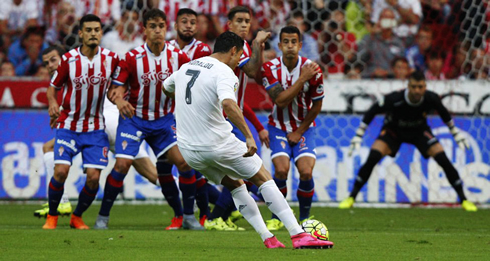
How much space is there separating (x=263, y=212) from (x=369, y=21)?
374 centimetres

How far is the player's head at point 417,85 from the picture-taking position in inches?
407

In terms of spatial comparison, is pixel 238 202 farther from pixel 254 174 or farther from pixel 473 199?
pixel 473 199

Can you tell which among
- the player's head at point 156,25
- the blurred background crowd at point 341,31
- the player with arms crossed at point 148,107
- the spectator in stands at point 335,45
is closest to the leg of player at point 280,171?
the player with arms crossed at point 148,107

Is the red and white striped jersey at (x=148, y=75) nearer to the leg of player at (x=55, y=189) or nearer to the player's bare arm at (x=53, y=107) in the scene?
the player's bare arm at (x=53, y=107)

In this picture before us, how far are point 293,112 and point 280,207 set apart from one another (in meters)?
2.63

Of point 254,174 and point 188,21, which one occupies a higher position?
point 188,21

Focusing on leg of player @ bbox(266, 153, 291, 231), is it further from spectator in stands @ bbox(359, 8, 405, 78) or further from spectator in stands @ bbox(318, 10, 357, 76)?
spectator in stands @ bbox(318, 10, 357, 76)

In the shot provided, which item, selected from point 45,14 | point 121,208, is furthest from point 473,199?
point 45,14

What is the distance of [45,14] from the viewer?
12.5 meters

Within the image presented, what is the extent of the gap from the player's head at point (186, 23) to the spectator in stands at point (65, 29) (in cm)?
404

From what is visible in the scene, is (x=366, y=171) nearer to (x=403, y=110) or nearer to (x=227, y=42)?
(x=403, y=110)

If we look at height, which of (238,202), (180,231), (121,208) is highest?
(238,202)

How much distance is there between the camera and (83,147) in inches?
319

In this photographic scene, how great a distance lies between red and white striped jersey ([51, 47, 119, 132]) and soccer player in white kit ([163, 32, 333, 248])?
7.35 feet
